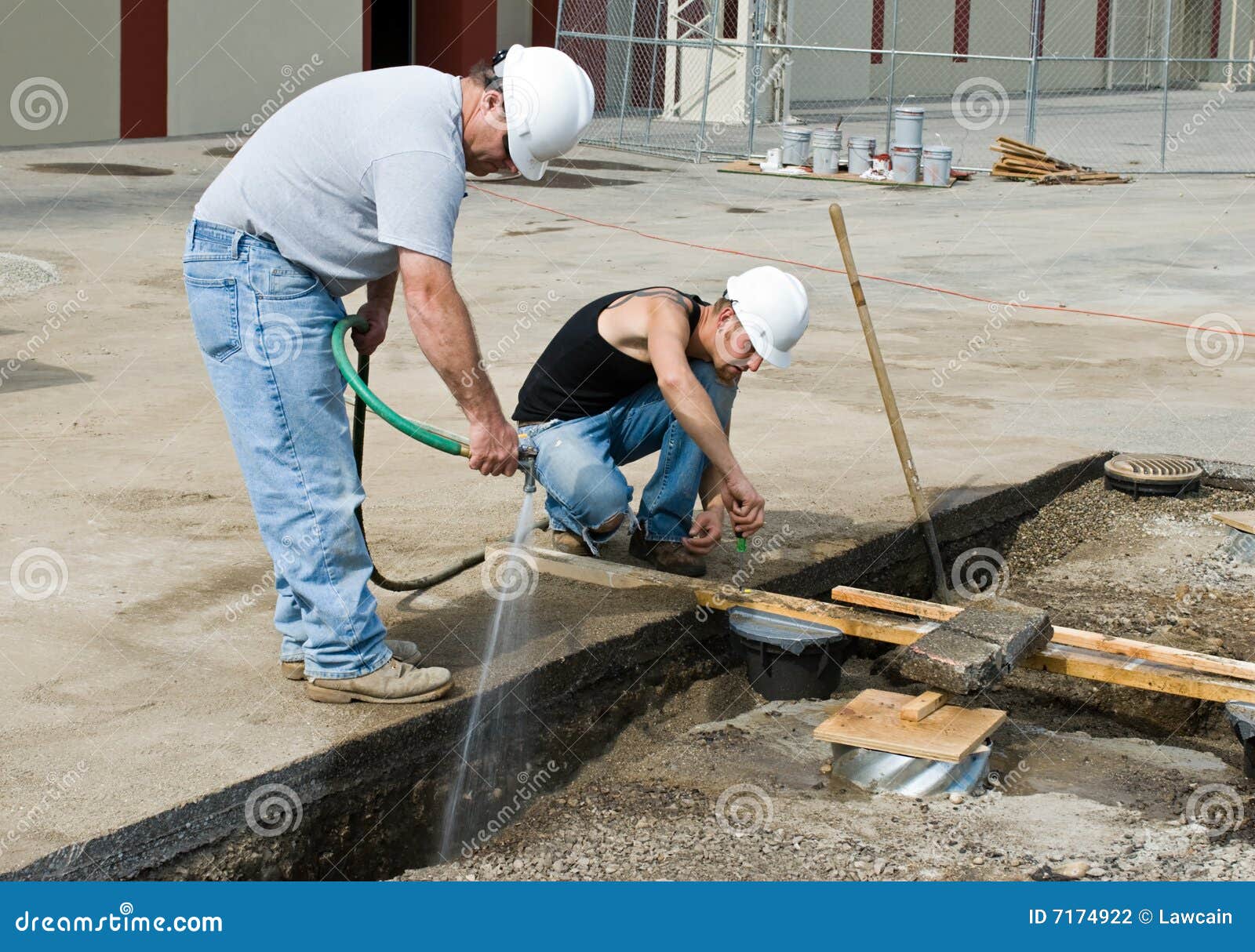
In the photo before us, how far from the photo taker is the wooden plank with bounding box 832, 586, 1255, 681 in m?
4.14

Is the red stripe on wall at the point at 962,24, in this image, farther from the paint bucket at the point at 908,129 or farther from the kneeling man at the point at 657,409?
the kneeling man at the point at 657,409

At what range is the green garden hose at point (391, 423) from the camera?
3562mm

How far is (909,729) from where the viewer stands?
3848 millimetres

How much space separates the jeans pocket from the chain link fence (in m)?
13.3

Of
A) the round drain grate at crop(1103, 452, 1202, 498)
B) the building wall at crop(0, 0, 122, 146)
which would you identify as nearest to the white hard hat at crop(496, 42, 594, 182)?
the round drain grate at crop(1103, 452, 1202, 498)

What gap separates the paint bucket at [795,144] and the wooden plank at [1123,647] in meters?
13.3

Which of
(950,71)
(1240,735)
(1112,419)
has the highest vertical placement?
(950,71)

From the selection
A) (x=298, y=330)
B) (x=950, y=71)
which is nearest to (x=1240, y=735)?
(x=298, y=330)

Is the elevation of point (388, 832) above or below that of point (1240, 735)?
below

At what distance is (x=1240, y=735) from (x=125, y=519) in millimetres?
3793

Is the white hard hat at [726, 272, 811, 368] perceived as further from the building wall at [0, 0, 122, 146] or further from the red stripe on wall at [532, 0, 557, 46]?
the red stripe on wall at [532, 0, 557, 46]

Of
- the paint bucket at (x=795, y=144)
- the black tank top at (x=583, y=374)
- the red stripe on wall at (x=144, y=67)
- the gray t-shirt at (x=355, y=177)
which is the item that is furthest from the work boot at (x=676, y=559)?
the red stripe on wall at (x=144, y=67)

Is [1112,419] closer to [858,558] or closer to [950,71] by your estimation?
[858,558]

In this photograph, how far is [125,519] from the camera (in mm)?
5203
